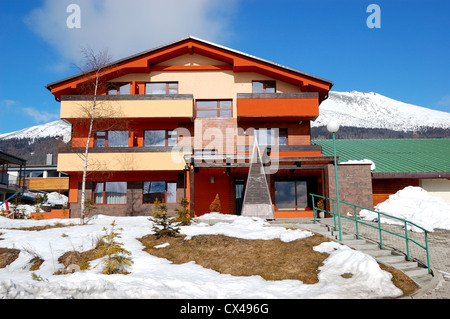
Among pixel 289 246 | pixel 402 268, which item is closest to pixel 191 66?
pixel 289 246

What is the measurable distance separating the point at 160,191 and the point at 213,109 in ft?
20.2

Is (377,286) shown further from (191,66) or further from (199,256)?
(191,66)

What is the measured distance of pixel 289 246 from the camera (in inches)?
418

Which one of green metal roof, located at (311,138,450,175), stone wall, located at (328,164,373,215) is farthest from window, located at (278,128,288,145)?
stone wall, located at (328,164,373,215)

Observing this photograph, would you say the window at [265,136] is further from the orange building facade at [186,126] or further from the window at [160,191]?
the window at [160,191]

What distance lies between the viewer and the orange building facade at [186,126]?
20344mm

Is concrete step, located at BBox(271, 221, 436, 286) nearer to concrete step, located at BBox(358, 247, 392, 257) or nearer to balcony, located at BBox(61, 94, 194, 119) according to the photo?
concrete step, located at BBox(358, 247, 392, 257)

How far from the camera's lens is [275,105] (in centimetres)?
2119

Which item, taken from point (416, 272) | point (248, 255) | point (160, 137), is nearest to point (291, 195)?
point (160, 137)

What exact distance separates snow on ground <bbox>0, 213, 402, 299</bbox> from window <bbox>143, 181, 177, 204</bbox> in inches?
370

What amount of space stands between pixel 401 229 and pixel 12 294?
14.4m

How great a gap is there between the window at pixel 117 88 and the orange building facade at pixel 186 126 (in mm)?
65

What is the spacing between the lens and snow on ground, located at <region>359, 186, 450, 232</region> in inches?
627

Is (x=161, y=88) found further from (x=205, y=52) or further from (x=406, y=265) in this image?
(x=406, y=265)
